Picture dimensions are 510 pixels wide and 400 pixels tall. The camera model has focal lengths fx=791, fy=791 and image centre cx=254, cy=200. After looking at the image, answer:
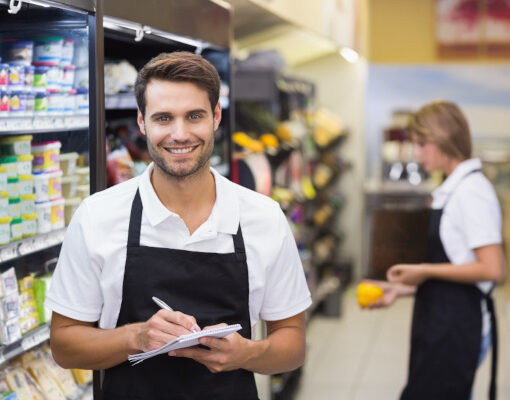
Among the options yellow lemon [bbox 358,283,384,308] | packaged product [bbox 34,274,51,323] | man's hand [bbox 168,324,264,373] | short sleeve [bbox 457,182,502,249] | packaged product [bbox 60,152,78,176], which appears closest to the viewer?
man's hand [bbox 168,324,264,373]

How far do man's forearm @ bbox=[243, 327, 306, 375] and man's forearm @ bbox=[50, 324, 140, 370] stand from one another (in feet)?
0.98

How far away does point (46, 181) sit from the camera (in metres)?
2.78

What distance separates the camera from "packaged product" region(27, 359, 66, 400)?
2.80 m

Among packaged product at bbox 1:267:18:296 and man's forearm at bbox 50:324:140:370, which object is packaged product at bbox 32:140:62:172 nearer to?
packaged product at bbox 1:267:18:296

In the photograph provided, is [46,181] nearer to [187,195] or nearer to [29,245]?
[29,245]

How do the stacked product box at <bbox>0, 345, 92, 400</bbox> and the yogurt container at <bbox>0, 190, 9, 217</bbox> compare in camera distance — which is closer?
the yogurt container at <bbox>0, 190, 9, 217</bbox>

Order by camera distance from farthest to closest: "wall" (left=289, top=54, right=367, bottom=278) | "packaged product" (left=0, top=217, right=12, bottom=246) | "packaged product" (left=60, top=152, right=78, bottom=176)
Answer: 1. "wall" (left=289, top=54, right=367, bottom=278)
2. "packaged product" (left=60, top=152, right=78, bottom=176)
3. "packaged product" (left=0, top=217, right=12, bottom=246)

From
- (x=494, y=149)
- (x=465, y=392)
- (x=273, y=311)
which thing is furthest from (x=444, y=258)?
(x=494, y=149)

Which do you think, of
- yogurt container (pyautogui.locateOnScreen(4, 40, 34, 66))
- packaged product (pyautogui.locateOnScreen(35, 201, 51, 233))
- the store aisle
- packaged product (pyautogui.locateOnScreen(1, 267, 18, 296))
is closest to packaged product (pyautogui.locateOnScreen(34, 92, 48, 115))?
yogurt container (pyautogui.locateOnScreen(4, 40, 34, 66))

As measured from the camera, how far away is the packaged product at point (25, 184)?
2.69m

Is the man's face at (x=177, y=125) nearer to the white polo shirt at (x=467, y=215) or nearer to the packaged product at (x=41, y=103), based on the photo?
the packaged product at (x=41, y=103)

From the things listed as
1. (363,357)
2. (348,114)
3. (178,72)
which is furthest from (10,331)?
(348,114)

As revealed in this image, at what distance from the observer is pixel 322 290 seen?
277 inches

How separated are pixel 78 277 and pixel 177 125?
44 cm
